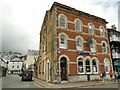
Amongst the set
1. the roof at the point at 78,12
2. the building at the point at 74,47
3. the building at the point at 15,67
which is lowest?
the building at the point at 15,67

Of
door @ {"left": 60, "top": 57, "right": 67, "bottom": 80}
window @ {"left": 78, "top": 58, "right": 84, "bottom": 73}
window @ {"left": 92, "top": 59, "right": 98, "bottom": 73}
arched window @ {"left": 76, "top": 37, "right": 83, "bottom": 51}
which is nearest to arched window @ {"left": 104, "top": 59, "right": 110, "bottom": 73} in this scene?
window @ {"left": 92, "top": 59, "right": 98, "bottom": 73}

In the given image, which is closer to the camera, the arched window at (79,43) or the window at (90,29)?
the arched window at (79,43)

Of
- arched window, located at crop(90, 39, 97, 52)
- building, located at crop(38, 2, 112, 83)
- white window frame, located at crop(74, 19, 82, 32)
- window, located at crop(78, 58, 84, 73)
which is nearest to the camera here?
building, located at crop(38, 2, 112, 83)

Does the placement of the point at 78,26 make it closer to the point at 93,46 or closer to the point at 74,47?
the point at 74,47

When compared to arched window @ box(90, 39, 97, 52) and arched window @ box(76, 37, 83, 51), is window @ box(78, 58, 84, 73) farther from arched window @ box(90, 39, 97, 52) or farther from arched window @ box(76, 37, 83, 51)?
arched window @ box(90, 39, 97, 52)

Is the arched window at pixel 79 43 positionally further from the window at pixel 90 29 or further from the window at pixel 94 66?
the window at pixel 94 66

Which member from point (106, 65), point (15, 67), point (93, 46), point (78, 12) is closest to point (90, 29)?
point (93, 46)

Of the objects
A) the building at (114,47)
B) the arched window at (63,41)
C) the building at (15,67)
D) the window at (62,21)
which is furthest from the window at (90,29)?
the building at (15,67)

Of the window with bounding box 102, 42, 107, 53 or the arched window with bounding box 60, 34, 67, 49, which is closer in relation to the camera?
the arched window with bounding box 60, 34, 67, 49

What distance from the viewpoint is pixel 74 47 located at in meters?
23.5

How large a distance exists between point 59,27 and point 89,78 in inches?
343

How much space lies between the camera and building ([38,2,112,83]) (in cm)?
2178

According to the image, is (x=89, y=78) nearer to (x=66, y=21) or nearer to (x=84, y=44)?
(x=84, y=44)

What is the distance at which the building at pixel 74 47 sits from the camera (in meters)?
21.8
